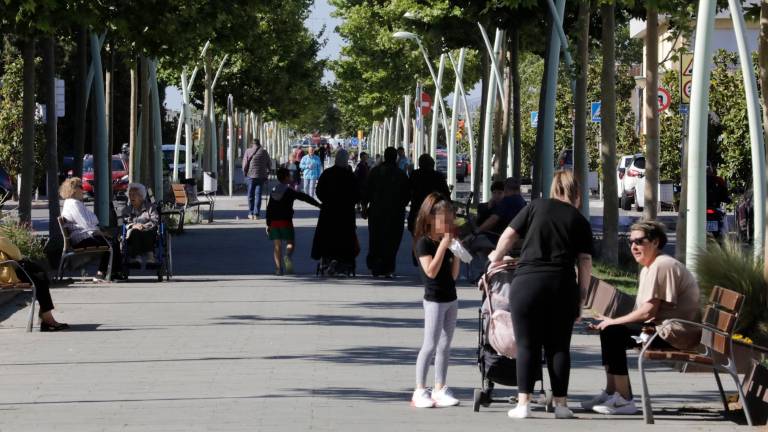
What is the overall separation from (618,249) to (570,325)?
14431 millimetres

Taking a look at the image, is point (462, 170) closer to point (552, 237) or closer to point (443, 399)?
point (443, 399)

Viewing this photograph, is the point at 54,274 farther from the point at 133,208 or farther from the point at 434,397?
the point at 434,397

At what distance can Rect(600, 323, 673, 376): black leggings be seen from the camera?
32.7 feet

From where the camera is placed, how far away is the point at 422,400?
9977 mm

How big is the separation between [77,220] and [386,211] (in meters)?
4.16

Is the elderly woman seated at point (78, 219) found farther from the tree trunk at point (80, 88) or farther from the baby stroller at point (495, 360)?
the baby stroller at point (495, 360)

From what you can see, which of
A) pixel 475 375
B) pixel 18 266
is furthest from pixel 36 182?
pixel 475 375

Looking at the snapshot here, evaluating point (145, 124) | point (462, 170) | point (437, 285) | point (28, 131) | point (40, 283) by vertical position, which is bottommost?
point (40, 283)

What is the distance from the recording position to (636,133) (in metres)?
54.2

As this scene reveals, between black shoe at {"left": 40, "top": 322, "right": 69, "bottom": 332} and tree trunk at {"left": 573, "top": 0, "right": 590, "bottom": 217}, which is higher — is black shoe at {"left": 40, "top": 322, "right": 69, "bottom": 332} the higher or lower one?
the lower one

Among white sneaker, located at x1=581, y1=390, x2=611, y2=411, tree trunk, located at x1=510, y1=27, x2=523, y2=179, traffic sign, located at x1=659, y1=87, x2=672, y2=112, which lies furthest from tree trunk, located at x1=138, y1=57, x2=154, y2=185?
white sneaker, located at x1=581, y1=390, x2=611, y2=411

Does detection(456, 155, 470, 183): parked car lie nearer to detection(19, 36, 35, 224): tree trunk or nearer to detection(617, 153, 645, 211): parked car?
detection(617, 153, 645, 211): parked car

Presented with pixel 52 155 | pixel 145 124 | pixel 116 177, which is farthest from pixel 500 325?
pixel 116 177

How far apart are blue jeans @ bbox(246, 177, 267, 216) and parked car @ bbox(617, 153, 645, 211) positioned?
1192cm
